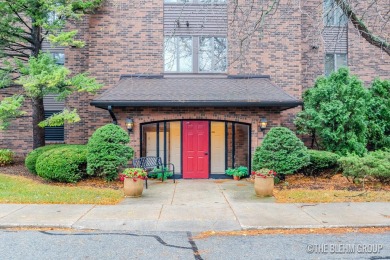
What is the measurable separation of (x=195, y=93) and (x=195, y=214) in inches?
218

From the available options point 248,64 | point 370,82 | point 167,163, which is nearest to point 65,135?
point 167,163

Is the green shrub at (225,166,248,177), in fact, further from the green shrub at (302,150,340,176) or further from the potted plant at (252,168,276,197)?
the potted plant at (252,168,276,197)

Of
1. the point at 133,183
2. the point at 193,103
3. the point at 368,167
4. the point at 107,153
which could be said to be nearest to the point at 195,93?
the point at 193,103

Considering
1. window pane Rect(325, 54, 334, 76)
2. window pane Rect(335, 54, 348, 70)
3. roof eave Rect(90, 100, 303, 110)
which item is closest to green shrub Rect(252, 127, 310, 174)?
roof eave Rect(90, 100, 303, 110)

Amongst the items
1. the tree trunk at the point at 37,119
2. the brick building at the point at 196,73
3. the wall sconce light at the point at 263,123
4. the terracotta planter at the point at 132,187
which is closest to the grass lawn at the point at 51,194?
the terracotta planter at the point at 132,187

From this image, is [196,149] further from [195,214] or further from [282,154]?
[195,214]

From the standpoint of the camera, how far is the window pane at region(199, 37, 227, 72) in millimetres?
13148

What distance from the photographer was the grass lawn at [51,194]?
781cm

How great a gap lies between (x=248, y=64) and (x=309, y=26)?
3644 mm

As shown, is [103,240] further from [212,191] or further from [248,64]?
[248,64]

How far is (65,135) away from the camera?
1405cm

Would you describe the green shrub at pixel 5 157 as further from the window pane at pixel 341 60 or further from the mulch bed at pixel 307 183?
the window pane at pixel 341 60

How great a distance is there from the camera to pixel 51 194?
8508 millimetres

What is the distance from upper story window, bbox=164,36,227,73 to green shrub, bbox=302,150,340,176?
5.17 metres
